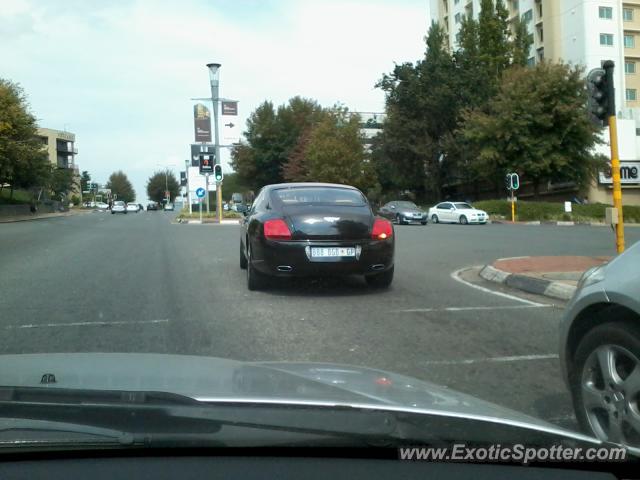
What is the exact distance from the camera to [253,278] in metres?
9.20

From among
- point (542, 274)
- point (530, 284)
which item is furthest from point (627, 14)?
point (530, 284)

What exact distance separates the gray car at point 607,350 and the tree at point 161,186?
147m

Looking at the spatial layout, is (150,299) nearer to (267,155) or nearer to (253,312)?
(253,312)

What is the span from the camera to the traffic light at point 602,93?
31.3 feet

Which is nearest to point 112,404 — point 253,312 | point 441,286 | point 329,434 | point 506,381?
point 329,434

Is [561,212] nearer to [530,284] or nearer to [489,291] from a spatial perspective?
[530,284]

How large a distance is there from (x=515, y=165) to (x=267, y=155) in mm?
31659

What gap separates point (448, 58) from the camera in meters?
55.3

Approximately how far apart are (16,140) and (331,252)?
47764mm

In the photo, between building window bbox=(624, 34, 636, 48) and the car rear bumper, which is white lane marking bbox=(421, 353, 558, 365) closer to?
the car rear bumper

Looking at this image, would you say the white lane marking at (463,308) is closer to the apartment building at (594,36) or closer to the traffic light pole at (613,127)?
the traffic light pole at (613,127)

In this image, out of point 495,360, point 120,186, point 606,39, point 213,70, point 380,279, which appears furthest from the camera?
point 120,186

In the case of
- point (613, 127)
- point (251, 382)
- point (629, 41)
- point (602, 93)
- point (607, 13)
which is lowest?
point (251, 382)

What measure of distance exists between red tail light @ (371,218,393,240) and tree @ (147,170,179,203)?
142 metres
